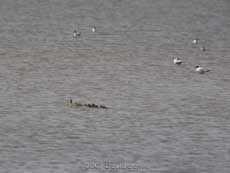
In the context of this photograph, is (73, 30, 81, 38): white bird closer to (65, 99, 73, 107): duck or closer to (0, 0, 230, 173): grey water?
(0, 0, 230, 173): grey water

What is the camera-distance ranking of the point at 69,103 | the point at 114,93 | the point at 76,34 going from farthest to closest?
the point at 76,34 → the point at 114,93 → the point at 69,103

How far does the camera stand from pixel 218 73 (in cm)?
1661

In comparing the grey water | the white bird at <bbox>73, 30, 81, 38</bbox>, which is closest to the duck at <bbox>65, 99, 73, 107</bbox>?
the grey water

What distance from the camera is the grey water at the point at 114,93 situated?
34.5 feet

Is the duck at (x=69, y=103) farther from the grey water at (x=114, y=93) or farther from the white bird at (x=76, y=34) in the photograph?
the white bird at (x=76, y=34)

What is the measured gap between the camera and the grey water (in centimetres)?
1052

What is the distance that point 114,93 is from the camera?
14.4 metres

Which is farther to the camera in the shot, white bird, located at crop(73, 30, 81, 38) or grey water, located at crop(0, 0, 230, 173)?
white bird, located at crop(73, 30, 81, 38)

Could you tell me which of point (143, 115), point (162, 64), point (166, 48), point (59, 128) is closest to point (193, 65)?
point (162, 64)

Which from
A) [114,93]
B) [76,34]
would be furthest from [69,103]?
[76,34]

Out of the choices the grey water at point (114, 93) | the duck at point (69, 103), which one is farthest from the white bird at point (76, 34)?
the duck at point (69, 103)

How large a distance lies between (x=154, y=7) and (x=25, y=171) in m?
18.7

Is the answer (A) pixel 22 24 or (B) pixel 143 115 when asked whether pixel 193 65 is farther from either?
A: (A) pixel 22 24

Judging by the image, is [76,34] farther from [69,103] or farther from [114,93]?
[69,103]
